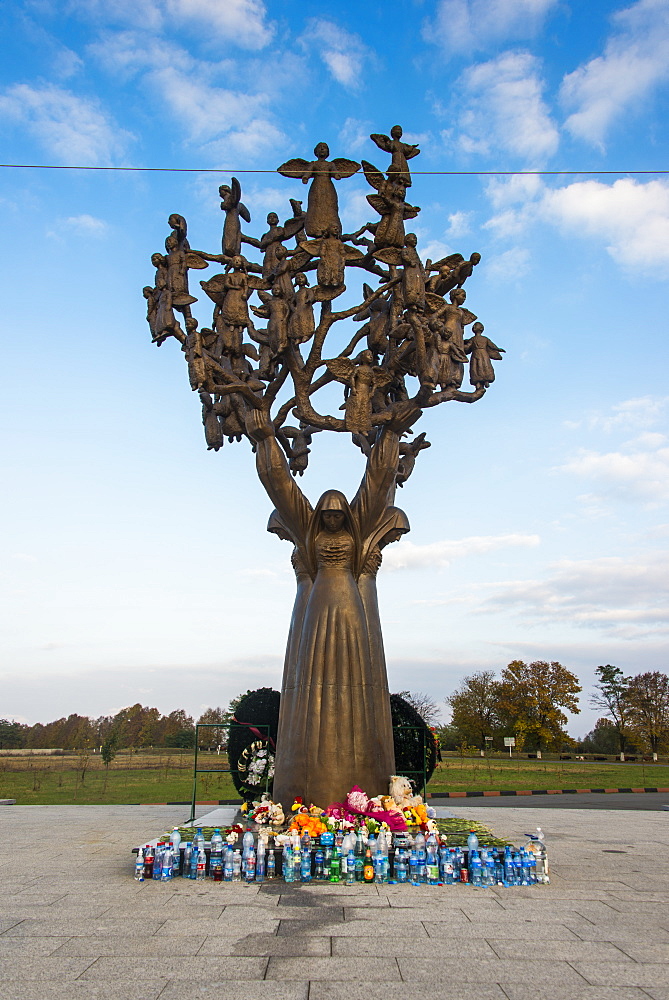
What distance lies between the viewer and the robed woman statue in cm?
905

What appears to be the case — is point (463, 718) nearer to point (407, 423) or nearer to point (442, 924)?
point (407, 423)

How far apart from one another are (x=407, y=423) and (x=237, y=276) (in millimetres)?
3336

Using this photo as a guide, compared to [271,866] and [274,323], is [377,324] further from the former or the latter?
[271,866]

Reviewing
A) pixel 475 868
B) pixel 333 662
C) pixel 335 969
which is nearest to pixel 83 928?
pixel 335 969

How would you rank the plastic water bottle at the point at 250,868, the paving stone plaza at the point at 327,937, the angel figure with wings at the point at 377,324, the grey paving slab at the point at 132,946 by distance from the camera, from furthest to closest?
the angel figure with wings at the point at 377,324, the plastic water bottle at the point at 250,868, the grey paving slab at the point at 132,946, the paving stone plaza at the point at 327,937

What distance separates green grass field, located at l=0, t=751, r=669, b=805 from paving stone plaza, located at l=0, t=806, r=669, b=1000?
39.4ft

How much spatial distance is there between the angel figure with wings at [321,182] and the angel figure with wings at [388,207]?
353 mm

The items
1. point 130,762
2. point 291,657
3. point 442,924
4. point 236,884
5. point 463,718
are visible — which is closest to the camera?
point 442,924

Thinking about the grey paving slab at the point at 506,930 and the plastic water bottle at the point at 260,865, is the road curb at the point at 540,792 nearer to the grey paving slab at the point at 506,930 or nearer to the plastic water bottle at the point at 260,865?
the plastic water bottle at the point at 260,865

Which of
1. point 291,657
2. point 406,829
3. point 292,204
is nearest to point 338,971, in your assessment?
point 406,829

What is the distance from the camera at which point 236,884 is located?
705 centimetres

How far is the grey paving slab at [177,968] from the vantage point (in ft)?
14.2

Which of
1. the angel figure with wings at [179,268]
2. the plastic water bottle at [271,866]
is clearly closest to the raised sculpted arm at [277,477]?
the angel figure with wings at [179,268]

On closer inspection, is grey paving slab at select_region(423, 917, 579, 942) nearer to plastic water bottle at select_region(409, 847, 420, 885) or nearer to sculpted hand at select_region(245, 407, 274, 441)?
plastic water bottle at select_region(409, 847, 420, 885)
